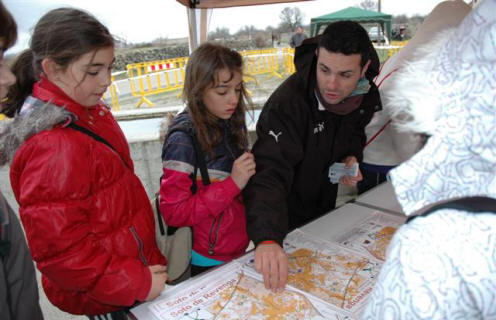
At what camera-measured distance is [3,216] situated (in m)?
0.80

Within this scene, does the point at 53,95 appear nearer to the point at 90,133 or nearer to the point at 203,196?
the point at 90,133

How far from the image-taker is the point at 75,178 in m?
0.94

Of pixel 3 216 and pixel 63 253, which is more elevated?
pixel 3 216


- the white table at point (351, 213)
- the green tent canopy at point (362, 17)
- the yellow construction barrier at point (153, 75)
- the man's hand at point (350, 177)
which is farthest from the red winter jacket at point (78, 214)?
the green tent canopy at point (362, 17)

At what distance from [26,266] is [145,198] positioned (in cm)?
42

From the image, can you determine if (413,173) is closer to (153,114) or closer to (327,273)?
(327,273)

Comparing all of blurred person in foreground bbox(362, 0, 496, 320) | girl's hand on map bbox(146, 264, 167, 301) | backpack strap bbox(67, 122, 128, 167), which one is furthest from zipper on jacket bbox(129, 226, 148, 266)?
blurred person in foreground bbox(362, 0, 496, 320)

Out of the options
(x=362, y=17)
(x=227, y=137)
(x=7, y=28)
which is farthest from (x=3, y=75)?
(x=362, y=17)

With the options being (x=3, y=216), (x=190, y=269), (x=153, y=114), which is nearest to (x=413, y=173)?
(x=3, y=216)

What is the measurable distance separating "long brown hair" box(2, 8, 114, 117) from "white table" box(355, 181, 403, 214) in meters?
1.22

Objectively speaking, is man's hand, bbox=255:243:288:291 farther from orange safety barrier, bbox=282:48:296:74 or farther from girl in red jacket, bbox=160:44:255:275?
orange safety barrier, bbox=282:48:296:74

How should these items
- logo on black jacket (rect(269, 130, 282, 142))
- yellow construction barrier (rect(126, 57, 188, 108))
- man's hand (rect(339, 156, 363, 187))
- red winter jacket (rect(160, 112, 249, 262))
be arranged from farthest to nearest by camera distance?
yellow construction barrier (rect(126, 57, 188, 108)) → man's hand (rect(339, 156, 363, 187)) → logo on black jacket (rect(269, 130, 282, 142)) → red winter jacket (rect(160, 112, 249, 262))

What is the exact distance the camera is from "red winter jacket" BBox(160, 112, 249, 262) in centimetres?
122

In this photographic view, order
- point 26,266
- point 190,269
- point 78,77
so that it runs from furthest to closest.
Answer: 1. point 190,269
2. point 78,77
3. point 26,266
